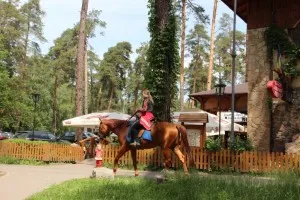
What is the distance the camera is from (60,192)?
9.91m

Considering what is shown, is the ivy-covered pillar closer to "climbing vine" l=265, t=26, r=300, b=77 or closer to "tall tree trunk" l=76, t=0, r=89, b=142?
"climbing vine" l=265, t=26, r=300, b=77

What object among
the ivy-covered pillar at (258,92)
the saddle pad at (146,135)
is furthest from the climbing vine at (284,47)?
the saddle pad at (146,135)

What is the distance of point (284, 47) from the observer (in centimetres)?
1911

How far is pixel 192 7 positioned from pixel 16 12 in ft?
98.3

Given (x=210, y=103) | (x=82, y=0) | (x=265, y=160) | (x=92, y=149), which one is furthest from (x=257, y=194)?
(x=210, y=103)

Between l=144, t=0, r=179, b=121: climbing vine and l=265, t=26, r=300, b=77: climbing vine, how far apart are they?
4453mm

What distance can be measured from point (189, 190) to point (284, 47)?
1222cm

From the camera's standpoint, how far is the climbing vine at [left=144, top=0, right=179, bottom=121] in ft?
62.2

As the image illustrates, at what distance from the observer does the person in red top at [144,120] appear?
1292cm

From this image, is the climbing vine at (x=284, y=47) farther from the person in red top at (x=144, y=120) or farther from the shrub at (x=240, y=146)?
the person in red top at (x=144, y=120)

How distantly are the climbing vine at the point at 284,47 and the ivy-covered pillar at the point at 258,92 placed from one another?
0.49 m

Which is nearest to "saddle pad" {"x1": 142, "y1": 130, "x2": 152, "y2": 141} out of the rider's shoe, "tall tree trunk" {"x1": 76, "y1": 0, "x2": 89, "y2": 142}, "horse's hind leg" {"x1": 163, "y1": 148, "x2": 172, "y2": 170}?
the rider's shoe

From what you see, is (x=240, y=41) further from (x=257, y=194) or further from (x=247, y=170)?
(x=257, y=194)

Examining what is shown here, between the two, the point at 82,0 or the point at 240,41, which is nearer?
the point at 82,0
